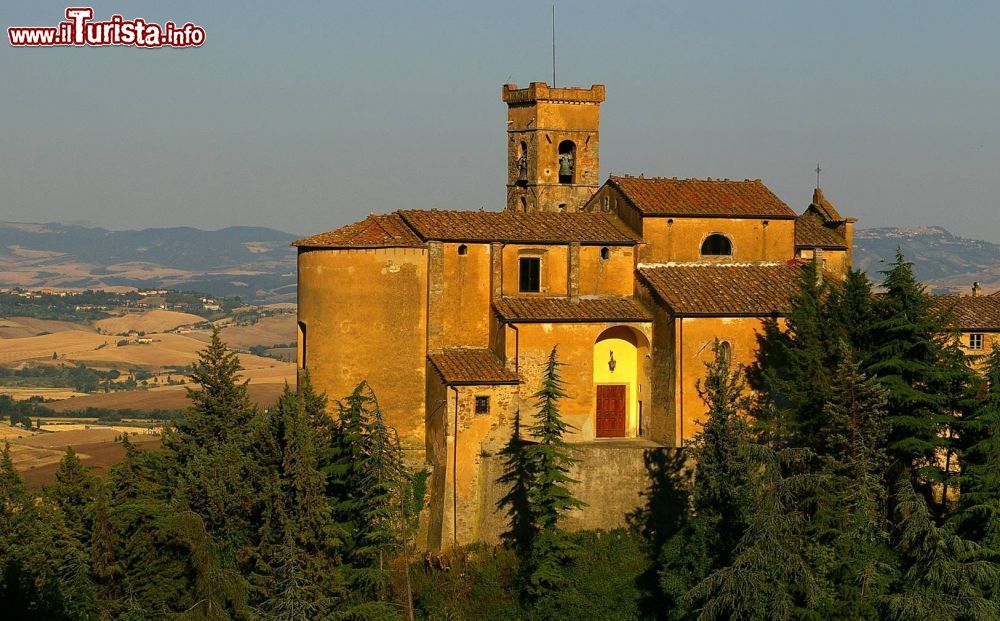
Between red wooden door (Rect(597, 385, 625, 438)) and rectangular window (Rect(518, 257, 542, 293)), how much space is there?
3.50 metres

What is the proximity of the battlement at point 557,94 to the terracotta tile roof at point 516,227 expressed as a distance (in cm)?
1084

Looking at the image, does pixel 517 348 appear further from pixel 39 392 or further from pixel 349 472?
pixel 39 392

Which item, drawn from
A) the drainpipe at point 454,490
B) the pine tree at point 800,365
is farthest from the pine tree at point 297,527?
the pine tree at point 800,365

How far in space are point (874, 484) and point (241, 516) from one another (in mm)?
15365

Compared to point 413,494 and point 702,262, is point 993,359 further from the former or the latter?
point 413,494

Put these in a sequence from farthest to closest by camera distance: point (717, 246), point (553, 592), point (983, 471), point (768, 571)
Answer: point (717, 246) → point (553, 592) → point (983, 471) → point (768, 571)

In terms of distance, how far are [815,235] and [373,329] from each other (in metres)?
14.8

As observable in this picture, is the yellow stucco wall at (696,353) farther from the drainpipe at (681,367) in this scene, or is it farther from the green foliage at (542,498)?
the green foliage at (542,498)

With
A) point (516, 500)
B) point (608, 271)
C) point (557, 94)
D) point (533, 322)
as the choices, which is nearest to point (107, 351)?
point (557, 94)

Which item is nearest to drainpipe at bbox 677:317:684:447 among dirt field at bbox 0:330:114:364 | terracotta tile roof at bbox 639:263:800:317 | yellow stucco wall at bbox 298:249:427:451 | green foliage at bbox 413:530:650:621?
terracotta tile roof at bbox 639:263:800:317

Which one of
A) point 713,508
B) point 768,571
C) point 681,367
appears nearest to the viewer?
point 768,571

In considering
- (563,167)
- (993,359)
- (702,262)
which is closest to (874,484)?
(993,359)

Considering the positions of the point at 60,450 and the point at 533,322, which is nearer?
the point at 533,322

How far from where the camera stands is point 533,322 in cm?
3806
